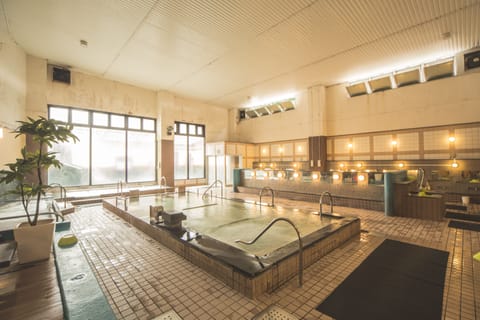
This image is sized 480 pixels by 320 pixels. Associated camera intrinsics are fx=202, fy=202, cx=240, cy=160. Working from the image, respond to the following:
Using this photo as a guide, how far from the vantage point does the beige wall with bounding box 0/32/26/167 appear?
516 cm

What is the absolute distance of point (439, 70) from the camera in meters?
7.00

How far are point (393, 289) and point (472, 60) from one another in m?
8.17

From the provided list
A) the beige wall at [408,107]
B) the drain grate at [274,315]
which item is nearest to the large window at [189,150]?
the beige wall at [408,107]

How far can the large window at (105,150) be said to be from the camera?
8078 millimetres

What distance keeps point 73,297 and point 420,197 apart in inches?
256

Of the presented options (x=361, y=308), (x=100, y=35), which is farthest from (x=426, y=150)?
(x=100, y=35)

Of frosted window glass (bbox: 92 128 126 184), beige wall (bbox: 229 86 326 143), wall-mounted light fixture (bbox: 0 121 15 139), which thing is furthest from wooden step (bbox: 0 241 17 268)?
beige wall (bbox: 229 86 326 143)

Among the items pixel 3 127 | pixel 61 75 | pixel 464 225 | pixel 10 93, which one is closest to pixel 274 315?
pixel 464 225

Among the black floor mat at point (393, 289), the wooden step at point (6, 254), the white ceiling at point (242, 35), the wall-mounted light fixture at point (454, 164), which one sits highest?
the white ceiling at point (242, 35)

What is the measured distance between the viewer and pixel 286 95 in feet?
35.5

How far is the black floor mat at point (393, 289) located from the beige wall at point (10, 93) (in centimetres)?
755

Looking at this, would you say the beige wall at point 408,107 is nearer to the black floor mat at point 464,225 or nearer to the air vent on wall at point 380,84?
the air vent on wall at point 380,84

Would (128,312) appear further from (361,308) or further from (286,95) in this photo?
(286,95)

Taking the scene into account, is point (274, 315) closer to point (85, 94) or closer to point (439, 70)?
point (439, 70)
